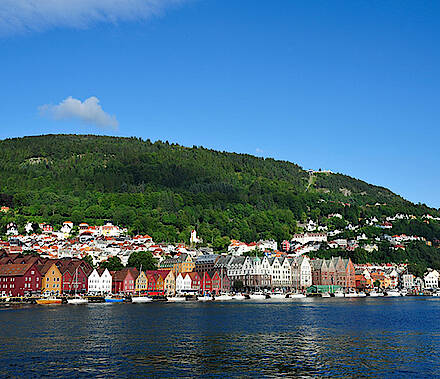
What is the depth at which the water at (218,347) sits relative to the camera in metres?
36.5

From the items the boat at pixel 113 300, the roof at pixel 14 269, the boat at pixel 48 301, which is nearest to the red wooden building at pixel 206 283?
the boat at pixel 113 300

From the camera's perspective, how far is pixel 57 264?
139375 millimetres

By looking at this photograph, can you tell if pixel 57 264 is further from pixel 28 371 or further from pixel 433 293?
pixel 433 293

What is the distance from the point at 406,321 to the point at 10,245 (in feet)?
508

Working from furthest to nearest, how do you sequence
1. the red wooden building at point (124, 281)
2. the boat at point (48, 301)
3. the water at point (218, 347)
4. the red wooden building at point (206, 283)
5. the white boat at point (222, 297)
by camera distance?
the red wooden building at point (206, 283)
the red wooden building at point (124, 281)
the white boat at point (222, 297)
the boat at point (48, 301)
the water at point (218, 347)

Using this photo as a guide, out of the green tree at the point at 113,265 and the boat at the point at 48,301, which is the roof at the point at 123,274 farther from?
the boat at the point at 48,301

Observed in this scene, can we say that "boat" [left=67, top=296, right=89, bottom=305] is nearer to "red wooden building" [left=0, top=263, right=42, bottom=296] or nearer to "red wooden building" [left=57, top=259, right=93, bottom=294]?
"red wooden building" [left=0, top=263, right=42, bottom=296]

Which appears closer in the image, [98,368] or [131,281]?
[98,368]

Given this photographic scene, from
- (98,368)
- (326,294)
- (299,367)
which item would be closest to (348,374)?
(299,367)

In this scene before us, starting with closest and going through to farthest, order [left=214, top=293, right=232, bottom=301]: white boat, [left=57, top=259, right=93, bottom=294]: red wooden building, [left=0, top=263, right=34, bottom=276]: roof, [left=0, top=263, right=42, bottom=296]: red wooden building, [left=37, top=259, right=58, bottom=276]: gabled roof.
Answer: [left=0, top=263, right=42, bottom=296]: red wooden building, [left=0, top=263, right=34, bottom=276]: roof, [left=37, top=259, right=58, bottom=276]: gabled roof, [left=57, top=259, right=93, bottom=294]: red wooden building, [left=214, top=293, right=232, bottom=301]: white boat

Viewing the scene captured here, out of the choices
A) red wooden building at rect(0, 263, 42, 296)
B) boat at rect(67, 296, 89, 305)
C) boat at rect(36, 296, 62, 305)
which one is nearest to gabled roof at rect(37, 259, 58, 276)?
red wooden building at rect(0, 263, 42, 296)

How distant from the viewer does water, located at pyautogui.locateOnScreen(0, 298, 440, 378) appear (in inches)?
1436

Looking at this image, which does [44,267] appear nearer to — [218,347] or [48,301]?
[48,301]

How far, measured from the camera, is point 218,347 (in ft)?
152
